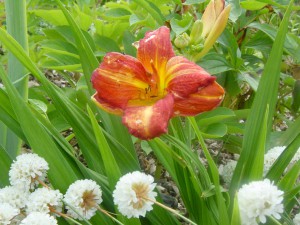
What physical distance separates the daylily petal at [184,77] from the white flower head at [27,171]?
217 mm

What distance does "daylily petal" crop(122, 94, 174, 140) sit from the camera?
0.72 metres

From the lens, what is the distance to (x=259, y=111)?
36.1 inches

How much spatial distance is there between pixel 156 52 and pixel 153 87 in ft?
0.16

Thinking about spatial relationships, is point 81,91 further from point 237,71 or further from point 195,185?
point 195,185

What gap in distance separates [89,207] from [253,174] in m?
0.25

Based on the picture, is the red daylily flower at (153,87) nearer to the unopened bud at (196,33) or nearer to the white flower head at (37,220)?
the unopened bud at (196,33)

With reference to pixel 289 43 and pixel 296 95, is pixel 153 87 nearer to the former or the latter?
pixel 289 43

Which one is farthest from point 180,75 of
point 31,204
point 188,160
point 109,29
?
point 109,29

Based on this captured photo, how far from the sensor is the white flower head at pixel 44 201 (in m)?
0.78

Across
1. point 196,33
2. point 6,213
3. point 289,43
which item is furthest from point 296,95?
point 6,213

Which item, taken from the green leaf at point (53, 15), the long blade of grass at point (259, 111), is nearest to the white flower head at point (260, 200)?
the long blade of grass at point (259, 111)

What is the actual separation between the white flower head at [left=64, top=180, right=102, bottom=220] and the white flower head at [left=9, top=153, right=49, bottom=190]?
0.21ft

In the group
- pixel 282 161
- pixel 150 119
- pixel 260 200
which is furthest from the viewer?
pixel 282 161

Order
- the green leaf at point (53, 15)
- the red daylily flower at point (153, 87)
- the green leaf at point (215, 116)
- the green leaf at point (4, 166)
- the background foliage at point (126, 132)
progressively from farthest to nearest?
the green leaf at point (53, 15) → the green leaf at point (215, 116) → the green leaf at point (4, 166) → the background foliage at point (126, 132) → the red daylily flower at point (153, 87)
